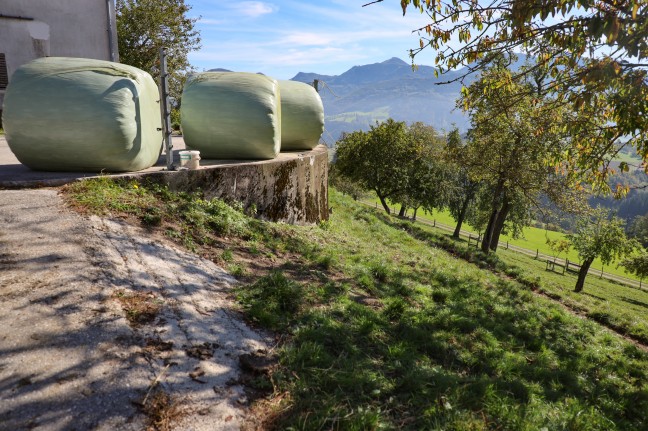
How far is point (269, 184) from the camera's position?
371 inches

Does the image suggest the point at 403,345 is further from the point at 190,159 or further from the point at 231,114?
the point at 231,114

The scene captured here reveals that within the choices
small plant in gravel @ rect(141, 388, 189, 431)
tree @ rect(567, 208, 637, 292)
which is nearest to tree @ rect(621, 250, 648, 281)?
tree @ rect(567, 208, 637, 292)

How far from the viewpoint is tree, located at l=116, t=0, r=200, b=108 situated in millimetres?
26531

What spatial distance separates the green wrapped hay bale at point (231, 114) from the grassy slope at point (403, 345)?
2.11 meters

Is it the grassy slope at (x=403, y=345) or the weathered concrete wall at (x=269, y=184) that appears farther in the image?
the weathered concrete wall at (x=269, y=184)

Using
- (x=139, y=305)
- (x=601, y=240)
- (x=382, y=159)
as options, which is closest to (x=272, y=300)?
(x=139, y=305)

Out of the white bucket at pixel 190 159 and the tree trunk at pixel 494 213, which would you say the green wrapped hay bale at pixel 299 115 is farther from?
the tree trunk at pixel 494 213

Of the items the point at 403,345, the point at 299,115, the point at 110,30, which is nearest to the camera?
the point at 403,345

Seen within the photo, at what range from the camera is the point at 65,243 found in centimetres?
508

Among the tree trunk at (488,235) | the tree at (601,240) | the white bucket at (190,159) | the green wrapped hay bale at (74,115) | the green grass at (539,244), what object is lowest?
the green grass at (539,244)

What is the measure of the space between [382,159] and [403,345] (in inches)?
1256

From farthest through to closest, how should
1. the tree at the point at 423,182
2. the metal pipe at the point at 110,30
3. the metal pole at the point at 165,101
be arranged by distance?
the tree at the point at 423,182 → the metal pipe at the point at 110,30 → the metal pole at the point at 165,101

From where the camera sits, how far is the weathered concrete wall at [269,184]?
809cm

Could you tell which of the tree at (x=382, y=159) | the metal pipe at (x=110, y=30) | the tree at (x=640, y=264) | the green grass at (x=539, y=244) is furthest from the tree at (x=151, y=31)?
the tree at (x=640, y=264)
